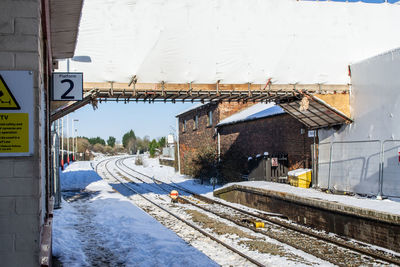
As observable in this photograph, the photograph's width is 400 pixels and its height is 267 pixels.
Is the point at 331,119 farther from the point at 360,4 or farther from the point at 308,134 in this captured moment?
the point at 360,4

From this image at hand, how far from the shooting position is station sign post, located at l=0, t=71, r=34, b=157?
3.34 m

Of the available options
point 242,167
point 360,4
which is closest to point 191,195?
point 242,167

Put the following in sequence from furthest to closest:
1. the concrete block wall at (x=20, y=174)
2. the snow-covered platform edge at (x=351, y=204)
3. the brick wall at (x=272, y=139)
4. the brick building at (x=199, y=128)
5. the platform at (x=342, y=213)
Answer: the brick building at (x=199, y=128) < the brick wall at (x=272, y=139) < the snow-covered platform edge at (x=351, y=204) < the platform at (x=342, y=213) < the concrete block wall at (x=20, y=174)

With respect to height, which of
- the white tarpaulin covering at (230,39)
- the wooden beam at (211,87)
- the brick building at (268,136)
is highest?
the white tarpaulin covering at (230,39)

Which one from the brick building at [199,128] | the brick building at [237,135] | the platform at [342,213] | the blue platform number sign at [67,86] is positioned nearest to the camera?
the blue platform number sign at [67,86]

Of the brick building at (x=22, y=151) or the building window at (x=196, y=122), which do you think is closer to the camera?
the brick building at (x=22, y=151)

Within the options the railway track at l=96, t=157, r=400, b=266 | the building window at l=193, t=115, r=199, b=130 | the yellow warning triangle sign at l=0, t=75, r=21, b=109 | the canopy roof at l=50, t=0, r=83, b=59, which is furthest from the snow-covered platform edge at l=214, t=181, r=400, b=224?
the building window at l=193, t=115, r=199, b=130

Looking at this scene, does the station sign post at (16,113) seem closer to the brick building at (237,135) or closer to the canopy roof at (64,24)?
the canopy roof at (64,24)

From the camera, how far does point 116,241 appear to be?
29.3ft

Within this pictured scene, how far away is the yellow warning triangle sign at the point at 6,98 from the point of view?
11.0 ft

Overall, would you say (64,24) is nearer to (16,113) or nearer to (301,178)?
(16,113)

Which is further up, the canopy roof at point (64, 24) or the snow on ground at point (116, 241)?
the canopy roof at point (64, 24)

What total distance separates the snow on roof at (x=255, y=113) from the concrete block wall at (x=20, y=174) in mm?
15687

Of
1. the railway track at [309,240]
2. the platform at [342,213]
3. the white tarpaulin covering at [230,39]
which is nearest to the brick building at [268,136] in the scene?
the platform at [342,213]
